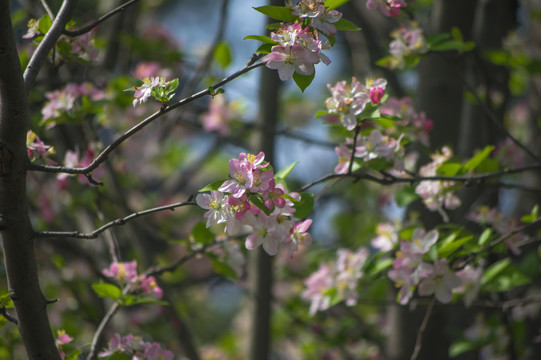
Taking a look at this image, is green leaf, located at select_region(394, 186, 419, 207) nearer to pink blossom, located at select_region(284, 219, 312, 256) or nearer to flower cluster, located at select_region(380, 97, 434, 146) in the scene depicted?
flower cluster, located at select_region(380, 97, 434, 146)

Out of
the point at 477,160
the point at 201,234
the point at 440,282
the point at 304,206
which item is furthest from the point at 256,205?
the point at 477,160

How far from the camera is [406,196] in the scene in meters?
1.62

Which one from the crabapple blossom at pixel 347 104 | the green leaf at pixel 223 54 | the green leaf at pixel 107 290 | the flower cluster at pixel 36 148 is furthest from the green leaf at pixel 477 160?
the green leaf at pixel 223 54

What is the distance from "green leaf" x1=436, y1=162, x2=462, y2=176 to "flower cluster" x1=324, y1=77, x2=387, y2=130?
1.07ft

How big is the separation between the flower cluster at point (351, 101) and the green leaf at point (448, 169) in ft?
1.07

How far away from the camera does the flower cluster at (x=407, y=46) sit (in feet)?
5.09

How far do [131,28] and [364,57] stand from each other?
4.07ft

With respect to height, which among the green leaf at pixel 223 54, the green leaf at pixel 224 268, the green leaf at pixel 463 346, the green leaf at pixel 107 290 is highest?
the green leaf at pixel 223 54

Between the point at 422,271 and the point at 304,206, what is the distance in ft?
1.31

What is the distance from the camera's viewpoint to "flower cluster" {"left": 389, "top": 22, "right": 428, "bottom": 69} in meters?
1.55

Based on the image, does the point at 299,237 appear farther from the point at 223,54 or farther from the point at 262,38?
the point at 223,54

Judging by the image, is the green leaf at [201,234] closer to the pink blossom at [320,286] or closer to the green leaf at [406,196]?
the pink blossom at [320,286]

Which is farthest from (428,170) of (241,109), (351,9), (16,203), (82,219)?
(82,219)

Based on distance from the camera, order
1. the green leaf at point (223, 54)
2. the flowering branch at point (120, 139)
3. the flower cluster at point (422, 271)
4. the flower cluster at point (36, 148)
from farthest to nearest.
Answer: the green leaf at point (223, 54) < the flower cluster at point (422, 271) < the flower cluster at point (36, 148) < the flowering branch at point (120, 139)
